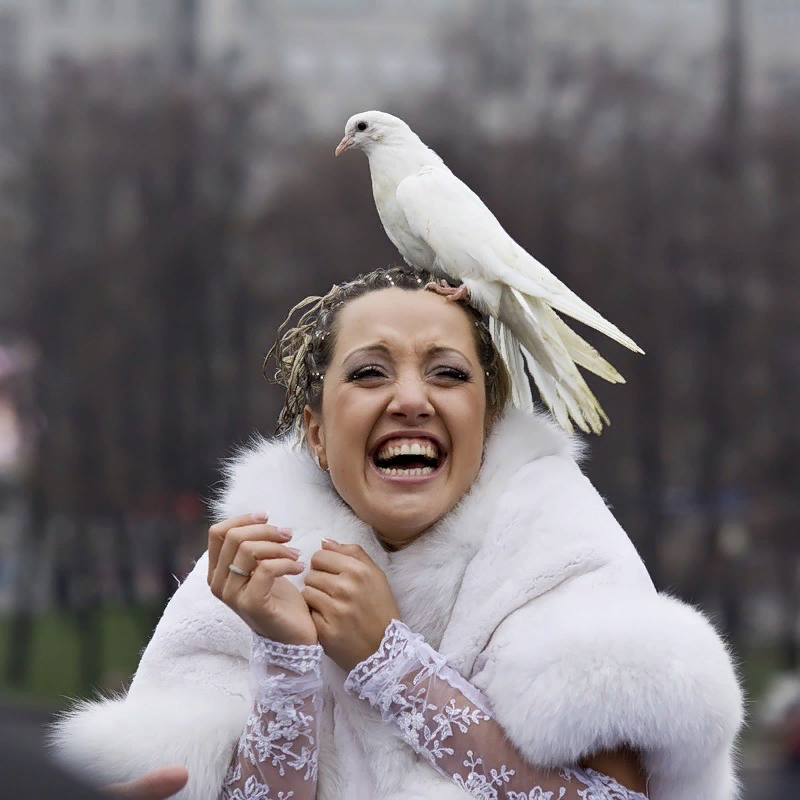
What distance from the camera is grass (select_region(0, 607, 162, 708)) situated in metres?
23.0

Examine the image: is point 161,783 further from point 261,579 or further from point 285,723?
point 261,579

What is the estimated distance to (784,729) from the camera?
54.0 feet

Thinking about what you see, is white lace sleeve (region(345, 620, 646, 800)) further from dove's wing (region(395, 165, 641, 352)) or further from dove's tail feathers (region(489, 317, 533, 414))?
dove's wing (region(395, 165, 641, 352))

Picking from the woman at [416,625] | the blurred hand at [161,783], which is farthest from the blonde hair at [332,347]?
the blurred hand at [161,783]

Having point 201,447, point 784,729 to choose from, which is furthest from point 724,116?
point 784,729

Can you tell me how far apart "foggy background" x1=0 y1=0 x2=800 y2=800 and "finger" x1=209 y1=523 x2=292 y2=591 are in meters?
22.1

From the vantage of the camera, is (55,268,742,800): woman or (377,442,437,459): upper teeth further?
(377,442,437,459): upper teeth

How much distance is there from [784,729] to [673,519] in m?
10.5

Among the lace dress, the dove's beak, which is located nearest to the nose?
the lace dress

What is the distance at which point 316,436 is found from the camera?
2.71m

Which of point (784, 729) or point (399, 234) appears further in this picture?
point (784, 729)

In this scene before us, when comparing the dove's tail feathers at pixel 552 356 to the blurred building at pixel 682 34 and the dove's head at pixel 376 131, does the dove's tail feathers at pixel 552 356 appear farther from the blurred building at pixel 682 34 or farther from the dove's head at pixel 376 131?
the blurred building at pixel 682 34

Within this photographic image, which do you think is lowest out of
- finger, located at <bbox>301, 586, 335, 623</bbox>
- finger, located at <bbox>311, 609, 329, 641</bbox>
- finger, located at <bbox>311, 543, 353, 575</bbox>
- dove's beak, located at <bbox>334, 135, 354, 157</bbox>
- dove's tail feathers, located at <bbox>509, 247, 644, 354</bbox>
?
finger, located at <bbox>311, 609, 329, 641</bbox>

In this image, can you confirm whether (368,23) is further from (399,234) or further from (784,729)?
(399,234)
